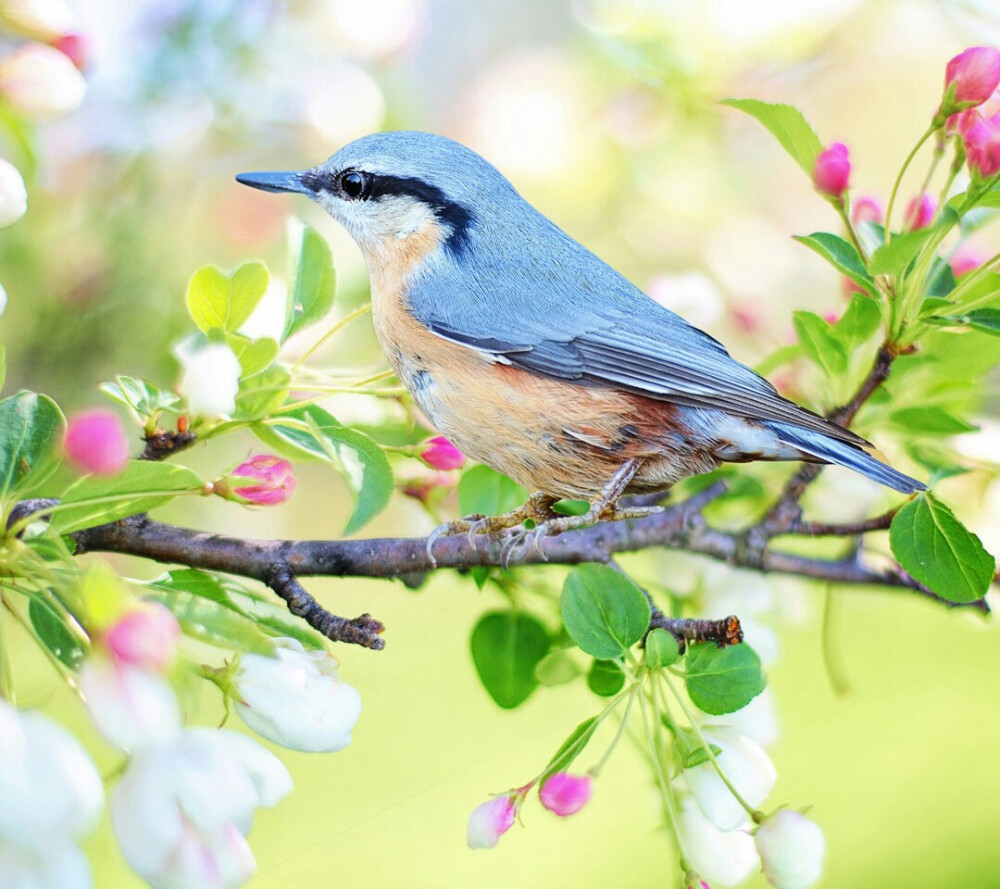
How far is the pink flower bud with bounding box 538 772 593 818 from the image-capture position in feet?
1.82

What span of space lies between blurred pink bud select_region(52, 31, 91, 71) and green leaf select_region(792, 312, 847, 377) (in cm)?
47

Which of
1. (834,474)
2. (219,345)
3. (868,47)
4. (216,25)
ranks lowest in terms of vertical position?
(219,345)

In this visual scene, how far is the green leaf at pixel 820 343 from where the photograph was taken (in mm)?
672

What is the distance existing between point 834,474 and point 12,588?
721 millimetres

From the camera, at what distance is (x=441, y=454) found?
0.65m

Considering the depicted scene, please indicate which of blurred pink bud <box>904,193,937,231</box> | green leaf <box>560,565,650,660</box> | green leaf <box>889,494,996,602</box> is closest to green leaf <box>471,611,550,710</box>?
green leaf <box>560,565,650,660</box>

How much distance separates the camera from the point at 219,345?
20.9 inches

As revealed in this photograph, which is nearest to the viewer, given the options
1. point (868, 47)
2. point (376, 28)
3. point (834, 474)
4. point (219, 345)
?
point (219, 345)

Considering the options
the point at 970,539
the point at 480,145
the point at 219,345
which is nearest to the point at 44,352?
the point at 480,145

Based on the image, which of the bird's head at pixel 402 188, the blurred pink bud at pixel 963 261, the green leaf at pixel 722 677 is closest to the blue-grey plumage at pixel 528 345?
the bird's head at pixel 402 188

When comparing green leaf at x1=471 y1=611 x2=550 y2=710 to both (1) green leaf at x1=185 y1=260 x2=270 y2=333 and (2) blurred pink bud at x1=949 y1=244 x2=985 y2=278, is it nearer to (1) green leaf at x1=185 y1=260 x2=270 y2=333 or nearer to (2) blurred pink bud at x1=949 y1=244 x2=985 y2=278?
(1) green leaf at x1=185 y1=260 x2=270 y2=333

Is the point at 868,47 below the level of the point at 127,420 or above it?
above

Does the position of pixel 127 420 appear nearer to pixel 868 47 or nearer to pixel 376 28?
pixel 376 28

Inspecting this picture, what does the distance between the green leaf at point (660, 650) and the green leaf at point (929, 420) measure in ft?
0.94
